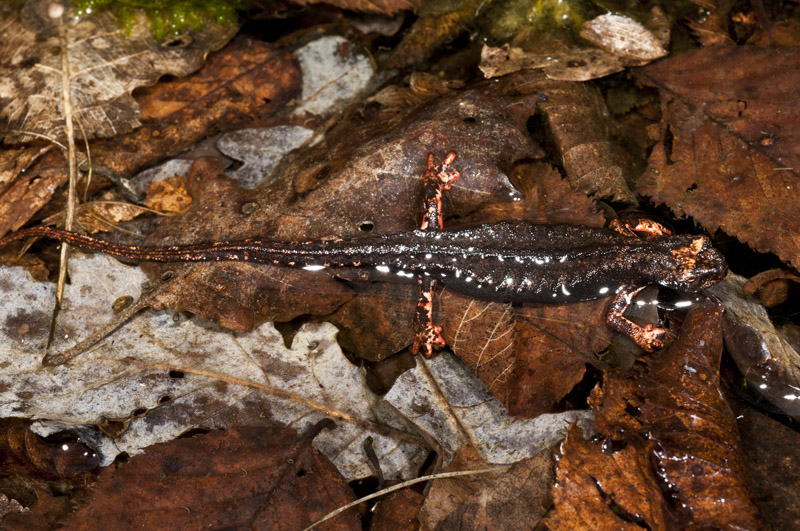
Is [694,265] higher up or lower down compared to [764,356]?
higher up

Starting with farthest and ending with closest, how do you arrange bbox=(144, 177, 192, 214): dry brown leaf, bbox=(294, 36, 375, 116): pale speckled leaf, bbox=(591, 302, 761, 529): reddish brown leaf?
1. bbox=(294, 36, 375, 116): pale speckled leaf
2. bbox=(144, 177, 192, 214): dry brown leaf
3. bbox=(591, 302, 761, 529): reddish brown leaf

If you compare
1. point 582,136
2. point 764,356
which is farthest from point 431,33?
point 764,356

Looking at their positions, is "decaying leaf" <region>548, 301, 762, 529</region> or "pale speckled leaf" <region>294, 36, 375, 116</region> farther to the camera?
"pale speckled leaf" <region>294, 36, 375, 116</region>

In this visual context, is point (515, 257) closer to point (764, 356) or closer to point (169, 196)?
point (764, 356)

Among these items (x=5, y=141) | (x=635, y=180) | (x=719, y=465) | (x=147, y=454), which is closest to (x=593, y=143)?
(x=635, y=180)

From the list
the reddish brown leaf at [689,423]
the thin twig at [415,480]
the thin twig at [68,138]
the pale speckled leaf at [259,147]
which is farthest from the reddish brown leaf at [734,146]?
the thin twig at [68,138]

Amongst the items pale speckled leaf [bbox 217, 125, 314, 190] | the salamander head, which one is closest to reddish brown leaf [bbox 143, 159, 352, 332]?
pale speckled leaf [bbox 217, 125, 314, 190]

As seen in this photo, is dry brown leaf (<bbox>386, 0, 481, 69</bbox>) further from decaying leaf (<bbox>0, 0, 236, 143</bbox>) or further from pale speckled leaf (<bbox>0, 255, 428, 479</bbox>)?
pale speckled leaf (<bbox>0, 255, 428, 479</bbox>)

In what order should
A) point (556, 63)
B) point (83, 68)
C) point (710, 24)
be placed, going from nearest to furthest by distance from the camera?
point (556, 63) < point (83, 68) < point (710, 24)

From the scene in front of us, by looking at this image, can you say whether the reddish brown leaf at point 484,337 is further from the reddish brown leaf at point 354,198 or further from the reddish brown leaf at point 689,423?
the reddish brown leaf at point 689,423
